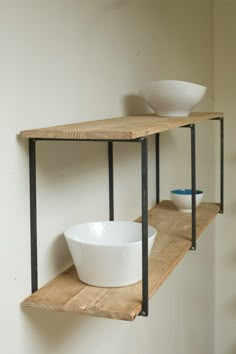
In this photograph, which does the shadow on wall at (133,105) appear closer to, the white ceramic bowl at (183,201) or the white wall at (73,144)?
the white wall at (73,144)

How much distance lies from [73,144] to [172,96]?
1.45 feet

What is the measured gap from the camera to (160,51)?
2.26 meters

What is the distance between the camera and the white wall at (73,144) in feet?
3.90

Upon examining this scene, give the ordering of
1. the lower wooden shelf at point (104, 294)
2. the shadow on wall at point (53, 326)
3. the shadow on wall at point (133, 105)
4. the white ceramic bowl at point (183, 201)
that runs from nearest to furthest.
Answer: the lower wooden shelf at point (104, 294) → the shadow on wall at point (53, 326) → the shadow on wall at point (133, 105) → the white ceramic bowl at point (183, 201)

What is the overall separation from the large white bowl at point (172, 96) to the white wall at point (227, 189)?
1429 mm

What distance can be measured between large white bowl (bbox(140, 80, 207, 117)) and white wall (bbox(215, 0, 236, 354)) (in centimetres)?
143

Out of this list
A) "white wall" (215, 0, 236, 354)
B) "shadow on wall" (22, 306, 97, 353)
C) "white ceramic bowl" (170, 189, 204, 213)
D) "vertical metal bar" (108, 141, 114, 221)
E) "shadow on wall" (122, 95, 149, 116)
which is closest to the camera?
"shadow on wall" (22, 306, 97, 353)

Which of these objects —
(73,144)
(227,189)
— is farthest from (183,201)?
(227,189)

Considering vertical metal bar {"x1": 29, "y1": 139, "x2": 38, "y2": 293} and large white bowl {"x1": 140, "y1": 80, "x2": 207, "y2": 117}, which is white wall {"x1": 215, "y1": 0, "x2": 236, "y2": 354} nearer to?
large white bowl {"x1": 140, "y1": 80, "x2": 207, "y2": 117}

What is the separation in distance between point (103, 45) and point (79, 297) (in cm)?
81

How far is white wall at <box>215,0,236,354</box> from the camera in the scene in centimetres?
319

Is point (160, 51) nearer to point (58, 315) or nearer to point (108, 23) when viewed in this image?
point (108, 23)

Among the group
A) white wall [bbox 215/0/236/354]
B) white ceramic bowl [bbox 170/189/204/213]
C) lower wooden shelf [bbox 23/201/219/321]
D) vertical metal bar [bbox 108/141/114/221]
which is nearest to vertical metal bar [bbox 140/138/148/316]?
lower wooden shelf [bbox 23/201/219/321]

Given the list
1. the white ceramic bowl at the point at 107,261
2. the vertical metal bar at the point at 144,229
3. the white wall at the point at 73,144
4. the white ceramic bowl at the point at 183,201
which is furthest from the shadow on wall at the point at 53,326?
the white ceramic bowl at the point at 183,201
